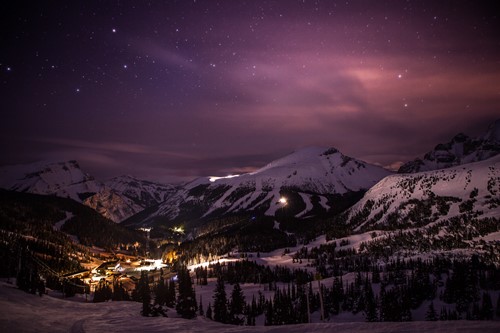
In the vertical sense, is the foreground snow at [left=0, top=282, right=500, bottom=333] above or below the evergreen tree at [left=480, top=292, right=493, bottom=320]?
above

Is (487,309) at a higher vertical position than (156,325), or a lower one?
lower

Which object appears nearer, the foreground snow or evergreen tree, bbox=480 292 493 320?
the foreground snow

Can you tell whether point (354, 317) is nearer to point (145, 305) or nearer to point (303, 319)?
point (303, 319)

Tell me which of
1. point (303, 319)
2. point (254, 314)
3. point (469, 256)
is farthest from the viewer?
point (469, 256)

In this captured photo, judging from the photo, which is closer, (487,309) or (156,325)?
(156,325)

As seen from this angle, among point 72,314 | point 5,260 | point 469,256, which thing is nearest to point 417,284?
point 469,256

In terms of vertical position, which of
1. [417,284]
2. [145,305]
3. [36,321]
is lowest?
[417,284]

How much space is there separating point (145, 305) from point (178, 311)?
36.6m

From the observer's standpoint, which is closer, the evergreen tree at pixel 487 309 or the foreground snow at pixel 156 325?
the foreground snow at pixel 156 325

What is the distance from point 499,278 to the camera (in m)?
157

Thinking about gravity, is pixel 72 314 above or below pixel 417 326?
below

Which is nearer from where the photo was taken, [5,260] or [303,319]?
[5,260]

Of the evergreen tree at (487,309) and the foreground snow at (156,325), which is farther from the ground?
the foreground snow at (156,325)

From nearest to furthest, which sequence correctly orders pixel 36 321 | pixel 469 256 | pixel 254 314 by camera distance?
pixel 36 321
pixel 254 314
pixel 469 256
